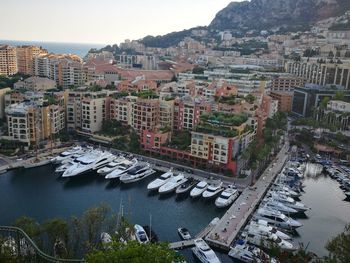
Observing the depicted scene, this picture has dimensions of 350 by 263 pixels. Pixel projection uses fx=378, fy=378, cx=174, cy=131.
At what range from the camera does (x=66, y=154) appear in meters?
28.9

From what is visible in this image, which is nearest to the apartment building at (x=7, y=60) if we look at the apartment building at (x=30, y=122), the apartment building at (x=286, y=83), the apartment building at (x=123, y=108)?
the apartment building at (x=30, y=122)

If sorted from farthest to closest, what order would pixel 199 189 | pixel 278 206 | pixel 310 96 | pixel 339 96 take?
pixel 310 96 < pixel 339 96 < pixel 199 189 < pixel 278 206

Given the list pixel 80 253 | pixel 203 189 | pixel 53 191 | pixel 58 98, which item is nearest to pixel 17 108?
pixel 58 98

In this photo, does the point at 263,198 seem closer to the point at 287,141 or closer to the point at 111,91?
the point at 287,141

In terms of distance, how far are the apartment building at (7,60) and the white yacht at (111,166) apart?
118ft

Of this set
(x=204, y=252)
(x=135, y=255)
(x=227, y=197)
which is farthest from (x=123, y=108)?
Answer: (x=135, y=255)

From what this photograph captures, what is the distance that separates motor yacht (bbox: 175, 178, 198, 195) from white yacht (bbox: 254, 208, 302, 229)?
4.98 metres

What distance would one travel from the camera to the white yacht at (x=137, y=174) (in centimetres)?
2558

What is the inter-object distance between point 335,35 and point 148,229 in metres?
63.5

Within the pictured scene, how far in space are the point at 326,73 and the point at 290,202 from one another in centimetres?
3069

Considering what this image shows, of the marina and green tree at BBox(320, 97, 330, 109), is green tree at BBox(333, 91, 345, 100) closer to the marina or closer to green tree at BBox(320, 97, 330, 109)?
green tree at BBox(320, 97, 330, 109)

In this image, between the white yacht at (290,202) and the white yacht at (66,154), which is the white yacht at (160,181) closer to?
the white yacht at (290,202)

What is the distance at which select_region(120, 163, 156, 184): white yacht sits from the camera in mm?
25580

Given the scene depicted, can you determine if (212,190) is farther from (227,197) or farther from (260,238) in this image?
(260,238)
